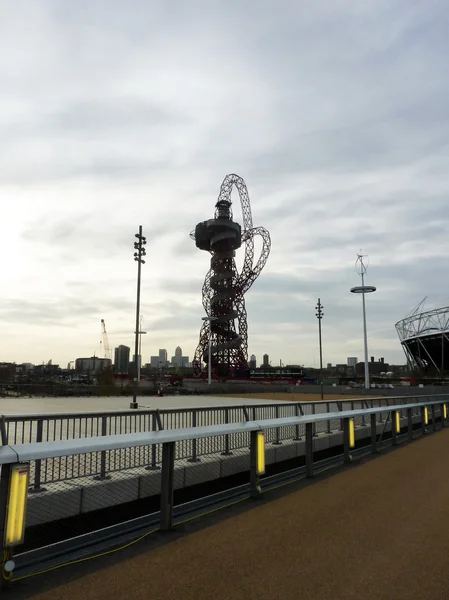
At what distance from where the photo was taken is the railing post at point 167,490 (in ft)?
19.3

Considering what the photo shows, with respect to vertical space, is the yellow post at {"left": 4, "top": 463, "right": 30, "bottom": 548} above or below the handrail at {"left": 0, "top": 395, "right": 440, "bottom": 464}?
below

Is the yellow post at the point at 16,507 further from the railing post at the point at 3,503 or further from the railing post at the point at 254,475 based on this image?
the railing post at the point at 254,475

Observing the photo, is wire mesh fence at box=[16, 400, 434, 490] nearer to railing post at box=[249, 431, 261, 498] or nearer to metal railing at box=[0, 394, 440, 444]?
metal railing at box=[0, 394, 440, 444]

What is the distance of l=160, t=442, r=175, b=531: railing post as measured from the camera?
19.3ft

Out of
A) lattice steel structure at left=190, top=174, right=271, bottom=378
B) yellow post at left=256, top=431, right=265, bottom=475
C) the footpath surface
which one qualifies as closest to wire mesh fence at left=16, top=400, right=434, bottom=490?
yellow post at left=256, top=431, right=265, bottom=475

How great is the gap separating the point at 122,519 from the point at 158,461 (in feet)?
3.70

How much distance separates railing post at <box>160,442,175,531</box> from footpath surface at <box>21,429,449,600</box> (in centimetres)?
40

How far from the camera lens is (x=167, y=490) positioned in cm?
594

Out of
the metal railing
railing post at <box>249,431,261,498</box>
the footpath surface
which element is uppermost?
the metal railing

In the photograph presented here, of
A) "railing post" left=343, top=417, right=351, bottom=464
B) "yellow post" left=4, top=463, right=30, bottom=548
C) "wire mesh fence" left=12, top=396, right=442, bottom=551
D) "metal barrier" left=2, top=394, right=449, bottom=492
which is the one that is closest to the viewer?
"yellow post" left=4, top=463, right=30, bottom=548

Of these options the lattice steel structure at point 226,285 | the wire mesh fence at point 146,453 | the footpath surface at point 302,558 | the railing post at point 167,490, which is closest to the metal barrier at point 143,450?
the railing post at point 167,490

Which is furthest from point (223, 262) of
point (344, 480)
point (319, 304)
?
point (344, 480)

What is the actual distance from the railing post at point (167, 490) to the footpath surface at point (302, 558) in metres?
0.40

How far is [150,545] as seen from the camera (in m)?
5.33
